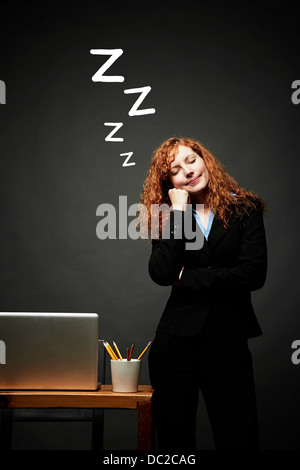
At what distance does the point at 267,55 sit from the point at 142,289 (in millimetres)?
1662

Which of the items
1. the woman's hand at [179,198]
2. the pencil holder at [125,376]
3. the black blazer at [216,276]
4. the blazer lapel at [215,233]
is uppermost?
the woman's hand at [179,198]

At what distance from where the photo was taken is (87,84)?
11.2 feet

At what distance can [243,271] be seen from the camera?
5.70 ft

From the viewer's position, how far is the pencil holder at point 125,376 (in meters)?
1.59

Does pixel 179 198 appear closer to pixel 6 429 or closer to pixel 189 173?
pixel 189 173

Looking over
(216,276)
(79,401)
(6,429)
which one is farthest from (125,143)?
(79,401)

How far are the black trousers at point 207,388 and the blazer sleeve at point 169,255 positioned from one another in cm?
21

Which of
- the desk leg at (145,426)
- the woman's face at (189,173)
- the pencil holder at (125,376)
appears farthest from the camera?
the woman's face at (189,173)

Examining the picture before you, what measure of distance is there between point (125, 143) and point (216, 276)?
5.89 feet

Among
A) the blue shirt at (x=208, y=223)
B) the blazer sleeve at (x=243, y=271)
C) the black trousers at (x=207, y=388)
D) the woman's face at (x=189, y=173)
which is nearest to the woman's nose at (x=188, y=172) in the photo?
the woman's face at (x=189, y=173)

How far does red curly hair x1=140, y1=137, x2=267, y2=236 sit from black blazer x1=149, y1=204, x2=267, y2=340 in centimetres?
4

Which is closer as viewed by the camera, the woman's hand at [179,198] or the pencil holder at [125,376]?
the pencil holder at [125,376]

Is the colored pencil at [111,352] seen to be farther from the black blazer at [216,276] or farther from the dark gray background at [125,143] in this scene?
the dark gray background at [125,143]

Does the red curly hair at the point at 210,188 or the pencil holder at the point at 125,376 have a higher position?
the red curly hair at the point at 210,188
